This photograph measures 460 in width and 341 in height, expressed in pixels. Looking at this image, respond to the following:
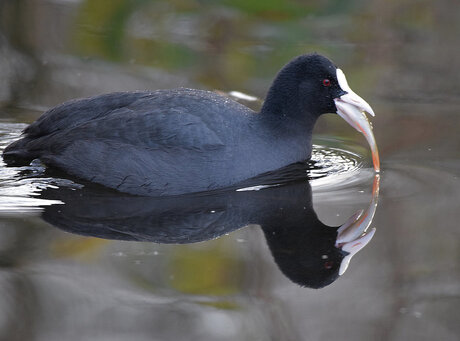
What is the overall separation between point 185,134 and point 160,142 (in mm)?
163

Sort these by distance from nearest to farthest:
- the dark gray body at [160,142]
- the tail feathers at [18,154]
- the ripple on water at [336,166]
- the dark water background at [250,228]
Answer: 1. the dark water background at [250,228]
2. the dark gray body at [160,142]
3. the ripple on water at [336,166]
4. the tail feathers at [18,154]

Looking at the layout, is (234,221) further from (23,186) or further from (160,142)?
(23,186)

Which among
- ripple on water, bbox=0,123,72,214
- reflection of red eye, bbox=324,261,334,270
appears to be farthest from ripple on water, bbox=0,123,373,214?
reflection of red eye, bbox=324,261,334,270

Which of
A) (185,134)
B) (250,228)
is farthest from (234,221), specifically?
(185,134)

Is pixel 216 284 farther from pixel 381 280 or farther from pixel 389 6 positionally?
pixel 389 6

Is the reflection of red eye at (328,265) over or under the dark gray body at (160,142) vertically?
under

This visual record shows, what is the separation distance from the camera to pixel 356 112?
5.19m

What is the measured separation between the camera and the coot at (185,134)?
15.9ft

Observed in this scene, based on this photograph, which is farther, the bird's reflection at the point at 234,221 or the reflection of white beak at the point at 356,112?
the reflection of white beak at the point at 356,112

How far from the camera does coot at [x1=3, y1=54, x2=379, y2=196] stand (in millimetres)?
4859

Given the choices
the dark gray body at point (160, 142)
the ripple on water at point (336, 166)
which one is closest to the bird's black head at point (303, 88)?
the dark gray body at point (160, 142)

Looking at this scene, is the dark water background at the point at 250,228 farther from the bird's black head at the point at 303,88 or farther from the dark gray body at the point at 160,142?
the bird's black head at the point at 303,88

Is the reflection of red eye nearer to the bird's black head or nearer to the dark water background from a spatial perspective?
the dark water background

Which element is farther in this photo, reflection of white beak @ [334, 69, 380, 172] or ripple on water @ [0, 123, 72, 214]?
reflection of white beak @ [334, 69, 380, 172]
